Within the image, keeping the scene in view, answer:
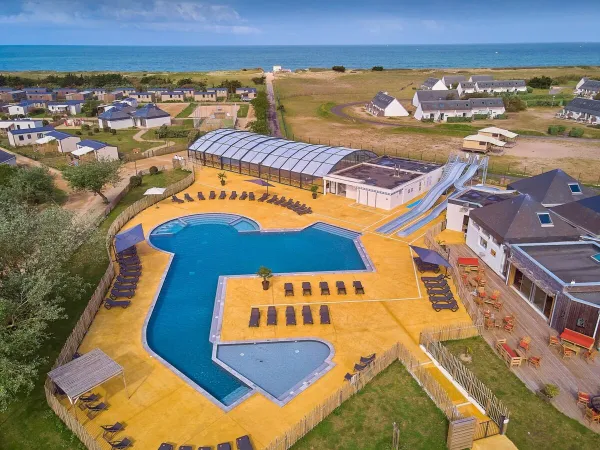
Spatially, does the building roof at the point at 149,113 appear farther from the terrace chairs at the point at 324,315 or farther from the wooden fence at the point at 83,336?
the terrace chairs at the point at 324,315

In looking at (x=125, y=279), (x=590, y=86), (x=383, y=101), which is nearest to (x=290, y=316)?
(x=125, y=279)

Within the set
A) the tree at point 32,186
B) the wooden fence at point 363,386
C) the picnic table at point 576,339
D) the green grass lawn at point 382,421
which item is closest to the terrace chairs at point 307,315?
the wooden fence at point 363,386

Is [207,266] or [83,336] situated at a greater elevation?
[207,266]

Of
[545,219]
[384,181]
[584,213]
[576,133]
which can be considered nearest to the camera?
[545,219]

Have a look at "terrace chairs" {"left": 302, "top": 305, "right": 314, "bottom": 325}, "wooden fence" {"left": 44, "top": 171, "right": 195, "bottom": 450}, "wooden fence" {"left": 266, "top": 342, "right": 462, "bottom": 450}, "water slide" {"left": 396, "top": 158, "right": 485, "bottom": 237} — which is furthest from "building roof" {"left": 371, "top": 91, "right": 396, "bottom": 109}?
"wooden fence" {"left": 266, "top": 342, "right": 462, "bottom": 450}

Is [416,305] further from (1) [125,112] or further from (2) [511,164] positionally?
(1) [125,112]

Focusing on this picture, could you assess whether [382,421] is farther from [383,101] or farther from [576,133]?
[383,101]

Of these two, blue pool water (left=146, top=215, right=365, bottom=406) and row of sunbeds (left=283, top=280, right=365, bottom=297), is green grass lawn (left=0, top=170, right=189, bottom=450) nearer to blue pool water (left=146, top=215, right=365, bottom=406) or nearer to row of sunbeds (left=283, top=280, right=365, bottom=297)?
blue pool water (left=146, top=215, right=365, bottom=406)
